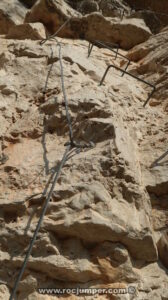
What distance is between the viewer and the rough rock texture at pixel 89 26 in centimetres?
481

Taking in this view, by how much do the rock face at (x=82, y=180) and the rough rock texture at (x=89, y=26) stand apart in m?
1.29

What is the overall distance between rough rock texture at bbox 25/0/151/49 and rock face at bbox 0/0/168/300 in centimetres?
129

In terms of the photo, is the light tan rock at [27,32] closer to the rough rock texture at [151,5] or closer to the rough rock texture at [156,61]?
the rough rock texture at [156,61]

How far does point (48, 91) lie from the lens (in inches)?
125

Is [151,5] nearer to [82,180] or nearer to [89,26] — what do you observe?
[89,26]

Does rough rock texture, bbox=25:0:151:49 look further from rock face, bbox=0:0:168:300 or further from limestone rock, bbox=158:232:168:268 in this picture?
limestone rock, bbox=158:232:168:268

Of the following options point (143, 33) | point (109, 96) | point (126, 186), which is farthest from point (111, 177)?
point (143, 33)

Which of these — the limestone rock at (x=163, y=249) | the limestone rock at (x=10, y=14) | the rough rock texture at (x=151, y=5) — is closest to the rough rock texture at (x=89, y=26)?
the limestone rock at (x=10, y=14)

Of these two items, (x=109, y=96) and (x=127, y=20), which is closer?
(x=109, y=96)

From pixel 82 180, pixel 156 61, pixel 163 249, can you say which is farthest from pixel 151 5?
pixel 163 249

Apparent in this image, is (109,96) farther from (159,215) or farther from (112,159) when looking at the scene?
(159,215)

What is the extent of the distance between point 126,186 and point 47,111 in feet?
3.08

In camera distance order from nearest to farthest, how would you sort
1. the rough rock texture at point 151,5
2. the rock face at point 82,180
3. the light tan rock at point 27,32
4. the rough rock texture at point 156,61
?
the rock face at point 82,180
the rough rock texture at point 156,61
the light tan rock at point 27,32
the rough rock texture at point 151,5

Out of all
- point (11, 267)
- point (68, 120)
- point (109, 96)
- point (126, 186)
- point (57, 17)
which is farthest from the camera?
point (57, 17)
